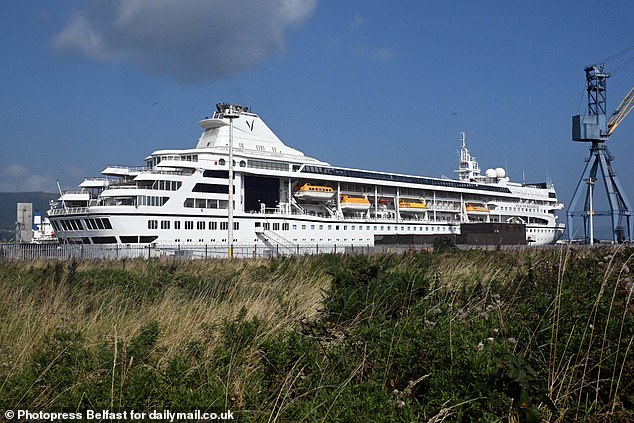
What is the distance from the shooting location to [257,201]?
48531 millimetres

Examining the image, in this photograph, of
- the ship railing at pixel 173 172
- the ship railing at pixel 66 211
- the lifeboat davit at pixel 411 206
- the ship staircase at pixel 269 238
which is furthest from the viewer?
the lifeboat davit at pixel 411 206

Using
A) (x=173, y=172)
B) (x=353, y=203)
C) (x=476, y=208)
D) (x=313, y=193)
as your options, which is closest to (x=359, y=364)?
(x=173, y=172)

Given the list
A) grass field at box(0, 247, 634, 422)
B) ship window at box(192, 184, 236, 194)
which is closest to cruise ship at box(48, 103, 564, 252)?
ship window at box(192, 184, 236, 194)

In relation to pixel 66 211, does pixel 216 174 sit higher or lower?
higher

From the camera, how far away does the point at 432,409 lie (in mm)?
3828

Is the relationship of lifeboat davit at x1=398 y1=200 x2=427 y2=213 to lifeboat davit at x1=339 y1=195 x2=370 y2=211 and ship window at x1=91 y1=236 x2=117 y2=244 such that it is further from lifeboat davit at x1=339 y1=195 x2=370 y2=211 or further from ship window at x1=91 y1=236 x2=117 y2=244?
ship window at x1=91 y1=236 x2=117 y2=244

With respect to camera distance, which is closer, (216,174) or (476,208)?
(216,174)

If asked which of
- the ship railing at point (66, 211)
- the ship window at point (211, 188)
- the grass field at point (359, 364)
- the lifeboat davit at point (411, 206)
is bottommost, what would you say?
the grass field at point (359, 364)

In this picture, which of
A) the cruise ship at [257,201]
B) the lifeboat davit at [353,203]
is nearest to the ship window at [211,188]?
the cruise ship at [257,201]

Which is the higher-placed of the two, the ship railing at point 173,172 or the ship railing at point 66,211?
the ship railing at point 173,172

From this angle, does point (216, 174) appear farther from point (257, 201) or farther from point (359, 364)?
point (359, 364)

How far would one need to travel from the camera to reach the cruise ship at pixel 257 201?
3966 cm

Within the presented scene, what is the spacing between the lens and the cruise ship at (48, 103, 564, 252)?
39.7m

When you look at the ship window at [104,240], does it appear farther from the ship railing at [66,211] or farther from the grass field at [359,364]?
the grass field at [359,364]
